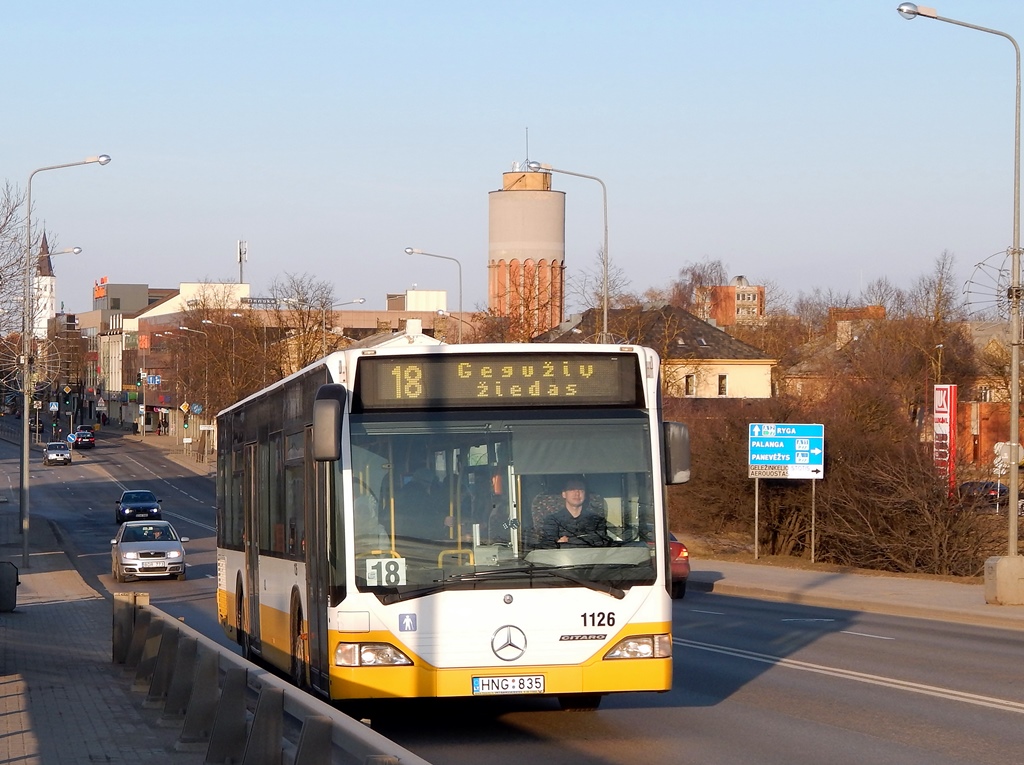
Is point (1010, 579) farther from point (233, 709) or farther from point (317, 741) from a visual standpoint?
point (317, 741)

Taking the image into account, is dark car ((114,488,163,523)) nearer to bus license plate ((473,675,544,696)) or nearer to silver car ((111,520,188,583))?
silver car ((111,520,188,583))

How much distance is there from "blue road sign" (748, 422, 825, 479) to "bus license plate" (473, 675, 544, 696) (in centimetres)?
2546

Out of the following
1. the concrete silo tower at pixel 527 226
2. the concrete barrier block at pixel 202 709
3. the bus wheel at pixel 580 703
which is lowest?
the bus wheel at pixel 580 703

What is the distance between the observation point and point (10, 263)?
70.5ft

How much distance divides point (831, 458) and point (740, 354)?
5431 cm

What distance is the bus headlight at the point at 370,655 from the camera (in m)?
9.83

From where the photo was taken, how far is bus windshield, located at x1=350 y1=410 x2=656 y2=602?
992 cm

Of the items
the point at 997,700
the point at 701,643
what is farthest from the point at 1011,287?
the point at 997,700

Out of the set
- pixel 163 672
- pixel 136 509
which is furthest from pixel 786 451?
pixel 136 509

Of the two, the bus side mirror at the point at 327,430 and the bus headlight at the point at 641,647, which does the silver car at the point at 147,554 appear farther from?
the bus side mirror at the point at 327,430

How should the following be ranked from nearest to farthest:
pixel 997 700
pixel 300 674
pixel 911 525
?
1. pixel 300 674
2. pixel 997 700
3. pixel 911 525

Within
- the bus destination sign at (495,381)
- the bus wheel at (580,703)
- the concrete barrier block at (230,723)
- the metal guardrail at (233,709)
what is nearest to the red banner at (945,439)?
the metal guardrail at (233,709)

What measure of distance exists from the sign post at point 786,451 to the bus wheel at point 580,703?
23181 mm

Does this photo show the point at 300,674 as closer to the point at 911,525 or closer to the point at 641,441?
the point at 641,441
